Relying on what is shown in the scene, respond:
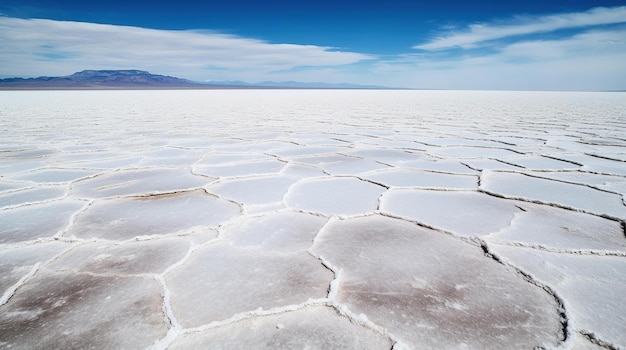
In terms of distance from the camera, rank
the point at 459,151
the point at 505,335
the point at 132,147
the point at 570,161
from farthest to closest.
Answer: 1. the point at 132,147
2. the point at 459,151
3. the point at 570,161
4. the point at 505,335

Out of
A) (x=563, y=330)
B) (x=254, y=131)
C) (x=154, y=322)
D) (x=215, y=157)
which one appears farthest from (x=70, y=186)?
(x=254, y=131)

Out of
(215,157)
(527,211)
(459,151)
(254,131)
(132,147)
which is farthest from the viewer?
(254,131)

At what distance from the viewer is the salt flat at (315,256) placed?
75cm

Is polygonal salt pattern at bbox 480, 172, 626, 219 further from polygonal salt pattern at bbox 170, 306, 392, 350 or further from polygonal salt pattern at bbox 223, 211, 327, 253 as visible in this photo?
polygonal salt pattern at bbox 170, 306, 392, 350

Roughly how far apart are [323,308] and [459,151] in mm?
2444

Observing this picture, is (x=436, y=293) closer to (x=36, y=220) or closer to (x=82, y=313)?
(x=82, y=313)

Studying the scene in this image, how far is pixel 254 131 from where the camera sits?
445 centimetres

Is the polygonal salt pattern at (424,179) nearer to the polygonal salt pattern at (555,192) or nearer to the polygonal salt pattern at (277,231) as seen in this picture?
the polygonal salt pattern at (555,192)

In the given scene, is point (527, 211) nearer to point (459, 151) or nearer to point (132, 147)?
point (459, 151)

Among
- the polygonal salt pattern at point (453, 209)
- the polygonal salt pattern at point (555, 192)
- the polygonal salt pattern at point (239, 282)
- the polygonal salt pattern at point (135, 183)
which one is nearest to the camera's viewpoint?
the polygonal salt pattern at point (239, 282)

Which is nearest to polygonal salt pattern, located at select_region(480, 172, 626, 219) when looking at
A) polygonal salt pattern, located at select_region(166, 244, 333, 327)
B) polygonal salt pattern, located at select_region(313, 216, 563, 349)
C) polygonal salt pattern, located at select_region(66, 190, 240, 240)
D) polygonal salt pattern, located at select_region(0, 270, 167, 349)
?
polygonal salt pattern, located at select_region(313, 216, 563, 349)

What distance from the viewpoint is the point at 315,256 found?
1086 mm

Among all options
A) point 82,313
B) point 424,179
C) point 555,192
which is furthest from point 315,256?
point 555,192

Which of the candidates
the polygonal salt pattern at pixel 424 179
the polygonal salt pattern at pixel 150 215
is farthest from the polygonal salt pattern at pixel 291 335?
the polygonal salt pattern at pixel 424 179
